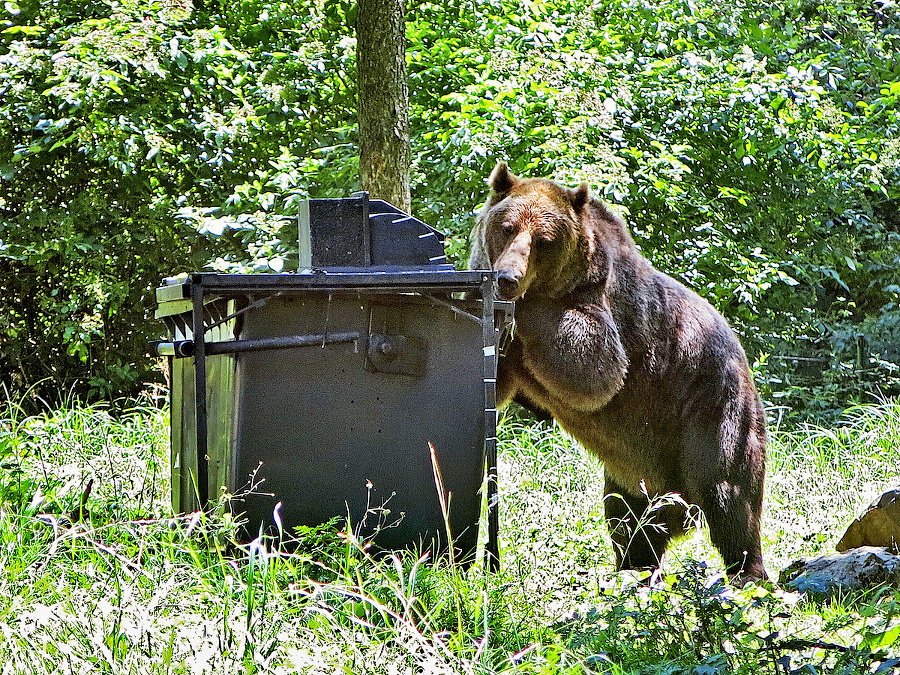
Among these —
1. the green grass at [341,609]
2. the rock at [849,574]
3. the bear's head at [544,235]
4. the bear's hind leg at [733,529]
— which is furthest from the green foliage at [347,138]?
the rock at [849,574]

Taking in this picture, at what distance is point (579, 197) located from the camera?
4.66 meters

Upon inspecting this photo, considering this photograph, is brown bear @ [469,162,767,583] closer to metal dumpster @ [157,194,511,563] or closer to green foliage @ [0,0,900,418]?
metal dumpster @ [157,194,511,563]

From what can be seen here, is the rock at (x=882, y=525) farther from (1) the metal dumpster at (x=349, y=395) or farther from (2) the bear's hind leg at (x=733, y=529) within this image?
(1) the metal dumpster at (x=349, y=395)

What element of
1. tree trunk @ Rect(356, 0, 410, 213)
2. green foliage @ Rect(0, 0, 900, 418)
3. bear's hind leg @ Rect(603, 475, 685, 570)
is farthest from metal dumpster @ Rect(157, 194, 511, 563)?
green foliage @ Rect(0, 0, 900, 418)

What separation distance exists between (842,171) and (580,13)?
268 centimetres

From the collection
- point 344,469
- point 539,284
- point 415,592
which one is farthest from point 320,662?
point 539,284

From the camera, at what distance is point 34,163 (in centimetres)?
829

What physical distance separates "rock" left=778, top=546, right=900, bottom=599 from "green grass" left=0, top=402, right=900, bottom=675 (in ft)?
0.22

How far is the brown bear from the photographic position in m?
4.45

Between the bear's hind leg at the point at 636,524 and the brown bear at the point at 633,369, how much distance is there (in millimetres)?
34

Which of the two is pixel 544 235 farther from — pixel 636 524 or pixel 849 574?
pixel 849 574

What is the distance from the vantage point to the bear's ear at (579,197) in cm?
464

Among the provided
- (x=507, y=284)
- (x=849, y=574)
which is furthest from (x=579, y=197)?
(x=849, y=574)

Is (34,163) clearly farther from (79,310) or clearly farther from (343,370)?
(343,370)
